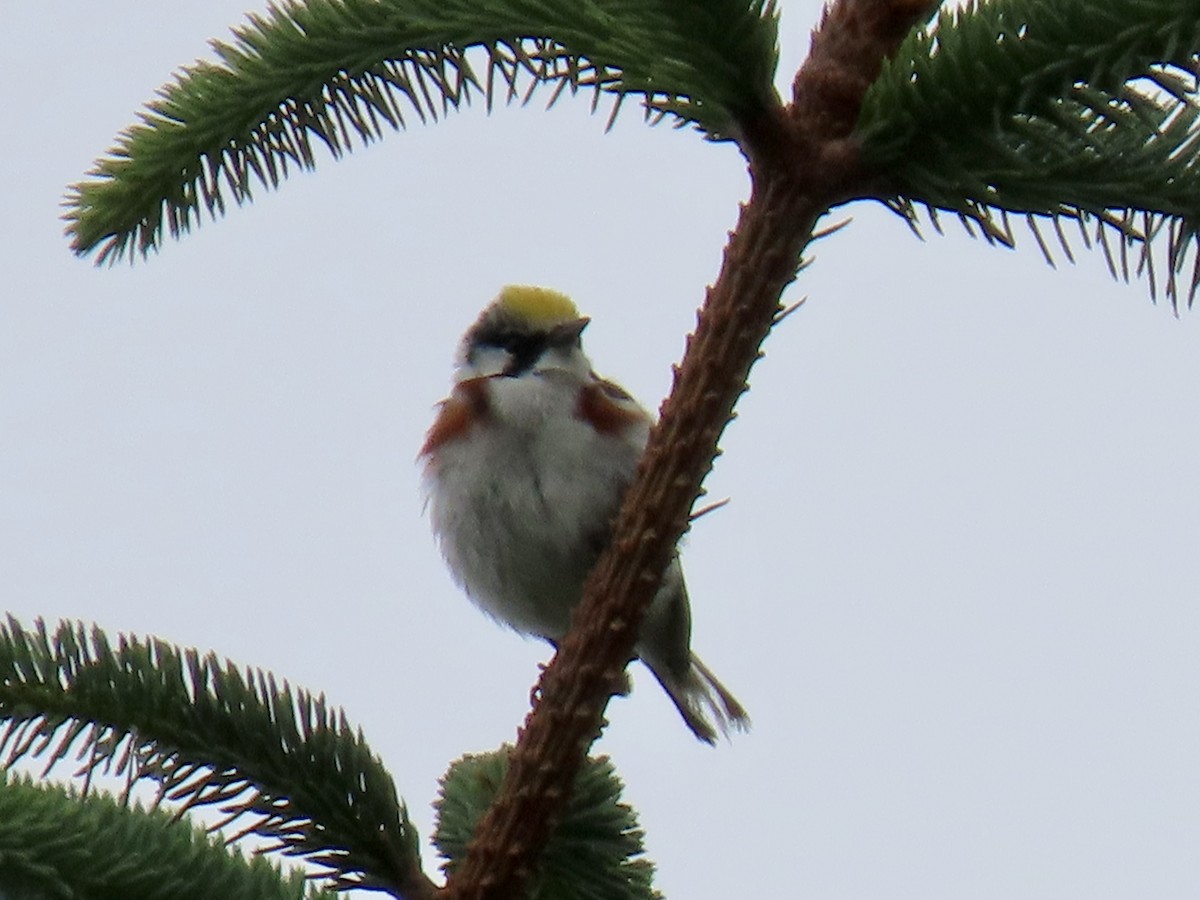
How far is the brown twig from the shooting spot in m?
1.51

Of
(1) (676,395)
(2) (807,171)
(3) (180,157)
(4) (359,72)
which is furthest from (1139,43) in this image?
(3) (180,157)

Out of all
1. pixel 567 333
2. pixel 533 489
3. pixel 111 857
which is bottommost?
pixel 111 857

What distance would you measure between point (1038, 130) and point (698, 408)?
0.41m

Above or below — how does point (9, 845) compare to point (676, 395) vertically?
below

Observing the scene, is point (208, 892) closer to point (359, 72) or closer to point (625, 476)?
point (359, 72)

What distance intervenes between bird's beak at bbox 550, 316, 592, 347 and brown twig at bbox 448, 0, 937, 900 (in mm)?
2295

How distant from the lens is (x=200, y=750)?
5.23 feet

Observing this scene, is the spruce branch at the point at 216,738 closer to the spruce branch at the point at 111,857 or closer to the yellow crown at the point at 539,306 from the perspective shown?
the spruce branch at the point at 111,857

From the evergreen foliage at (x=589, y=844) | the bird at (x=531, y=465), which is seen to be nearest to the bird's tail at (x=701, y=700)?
the bird at (x=531, y=465)

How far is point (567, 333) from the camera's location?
A: 153 inches

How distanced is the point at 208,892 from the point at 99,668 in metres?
0.27

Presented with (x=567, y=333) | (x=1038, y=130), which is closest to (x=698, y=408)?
(x=1038, y=130)

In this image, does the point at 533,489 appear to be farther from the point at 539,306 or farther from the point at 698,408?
the point at 698,408

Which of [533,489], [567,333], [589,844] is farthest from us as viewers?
[567,333]
